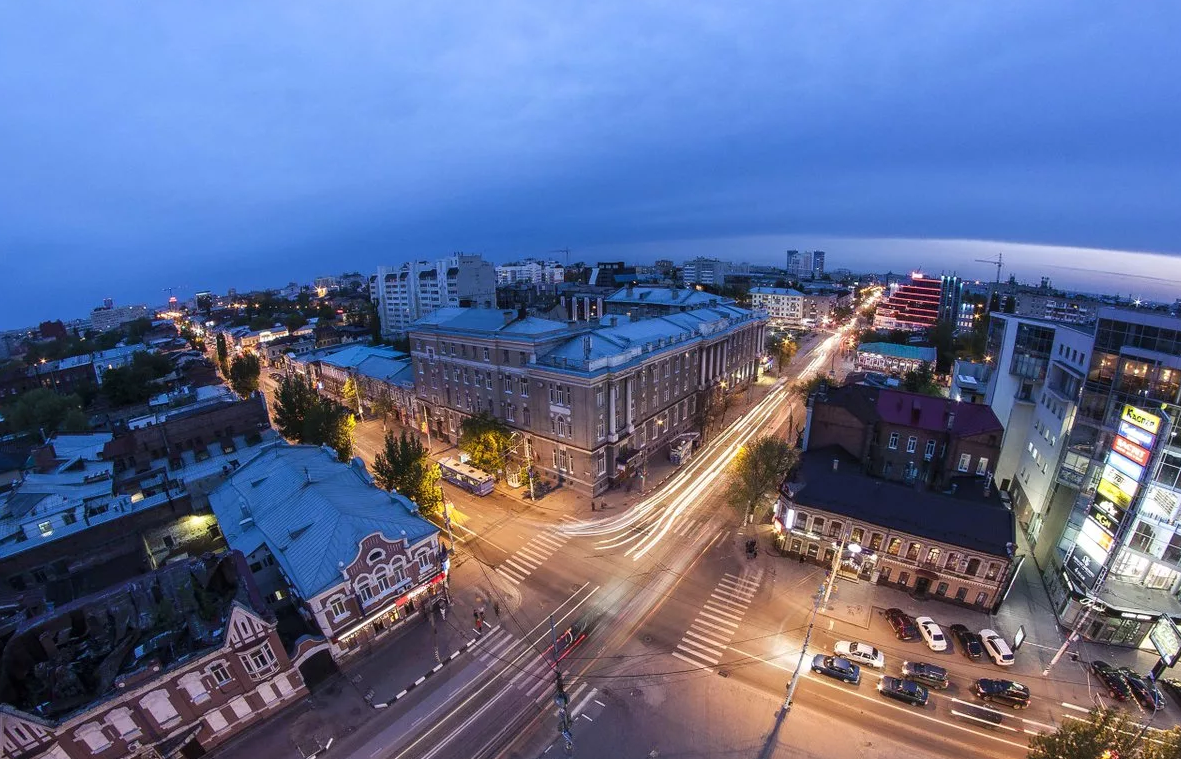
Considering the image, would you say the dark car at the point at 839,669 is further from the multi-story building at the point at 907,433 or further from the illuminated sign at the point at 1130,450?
the illuminated sign at the point at 1130,450

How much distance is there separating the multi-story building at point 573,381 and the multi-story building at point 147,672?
3227 cm

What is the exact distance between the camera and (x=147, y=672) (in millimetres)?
24844

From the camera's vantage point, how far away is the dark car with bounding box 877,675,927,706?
93.7ft

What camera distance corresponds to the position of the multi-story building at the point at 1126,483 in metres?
31.1

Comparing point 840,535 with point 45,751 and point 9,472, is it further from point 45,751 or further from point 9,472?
point 9,472

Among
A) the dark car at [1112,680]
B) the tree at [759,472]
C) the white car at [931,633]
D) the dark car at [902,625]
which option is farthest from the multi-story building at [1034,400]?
the tree at [759,472]

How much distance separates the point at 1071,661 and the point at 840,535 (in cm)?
1533

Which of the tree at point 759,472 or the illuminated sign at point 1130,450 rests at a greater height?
the illuminated sign at point 1130,450

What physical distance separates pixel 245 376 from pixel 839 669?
102m

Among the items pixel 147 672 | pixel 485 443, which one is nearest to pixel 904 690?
pixel 485 443

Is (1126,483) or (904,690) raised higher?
(1126,483)

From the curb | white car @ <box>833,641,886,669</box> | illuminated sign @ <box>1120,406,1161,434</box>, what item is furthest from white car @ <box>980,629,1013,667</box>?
the curb

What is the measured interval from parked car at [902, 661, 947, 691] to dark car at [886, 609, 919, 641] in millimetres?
2929

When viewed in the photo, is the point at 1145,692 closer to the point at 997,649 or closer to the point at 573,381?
the point at 997,649
